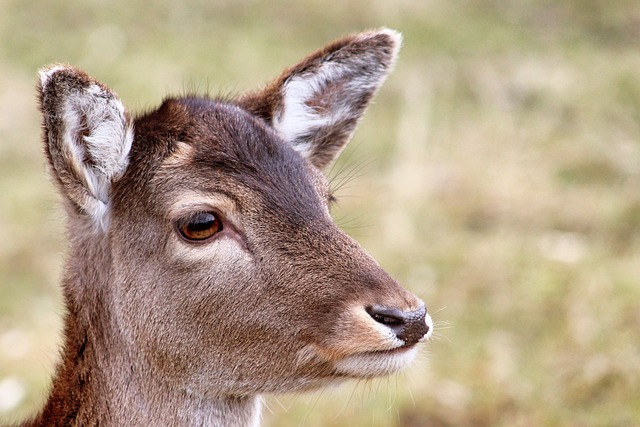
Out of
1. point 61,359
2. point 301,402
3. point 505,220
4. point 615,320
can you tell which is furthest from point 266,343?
point 505,220

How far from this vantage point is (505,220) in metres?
9.01

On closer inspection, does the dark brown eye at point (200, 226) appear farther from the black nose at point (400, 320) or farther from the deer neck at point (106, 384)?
the black nose at point (400, 320)

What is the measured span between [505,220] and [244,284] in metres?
5.04

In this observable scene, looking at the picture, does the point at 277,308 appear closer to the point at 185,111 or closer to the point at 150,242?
the point at 150,242

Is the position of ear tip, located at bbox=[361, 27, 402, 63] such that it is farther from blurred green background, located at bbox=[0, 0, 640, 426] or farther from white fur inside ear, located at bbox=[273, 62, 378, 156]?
blurred green background, located at bbox=[0, 0, 640, 426]

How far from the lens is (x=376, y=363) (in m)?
4.04

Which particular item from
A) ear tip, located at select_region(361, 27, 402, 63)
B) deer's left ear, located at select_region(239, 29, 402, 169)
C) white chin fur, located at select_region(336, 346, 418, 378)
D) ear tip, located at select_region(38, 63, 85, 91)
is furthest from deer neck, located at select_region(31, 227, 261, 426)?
ear tip, located at select_region(361, 27, 402, 63)

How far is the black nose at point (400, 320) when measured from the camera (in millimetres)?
3969

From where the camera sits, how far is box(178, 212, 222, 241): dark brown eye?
4.29 m

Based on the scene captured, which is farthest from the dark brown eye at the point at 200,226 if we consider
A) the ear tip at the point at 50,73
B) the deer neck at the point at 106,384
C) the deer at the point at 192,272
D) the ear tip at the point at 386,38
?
the ear tip at the point at 386,38

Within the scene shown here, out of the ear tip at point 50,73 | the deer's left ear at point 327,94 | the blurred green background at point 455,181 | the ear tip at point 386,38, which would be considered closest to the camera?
the ear tip at point 50,73

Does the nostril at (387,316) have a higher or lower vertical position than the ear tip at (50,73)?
lower

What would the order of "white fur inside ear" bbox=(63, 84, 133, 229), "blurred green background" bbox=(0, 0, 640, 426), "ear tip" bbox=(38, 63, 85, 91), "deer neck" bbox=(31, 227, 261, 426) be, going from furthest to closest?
"blurred green background" bbox=(0, 0, 640, 426) → "deer neck" bbox=(31, 227, 261, 426) → "white fur inside ear" bbox=(63, 84, 133, 229) → "ear tip" bbox=(38, 63, 85, 91)

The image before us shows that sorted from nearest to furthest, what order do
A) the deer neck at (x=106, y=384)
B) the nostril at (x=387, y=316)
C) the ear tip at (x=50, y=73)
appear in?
the nostril at (x=387, y=316)
the ear tip at (x=50, y=73)
the deer neck at (x=106, y=384)
